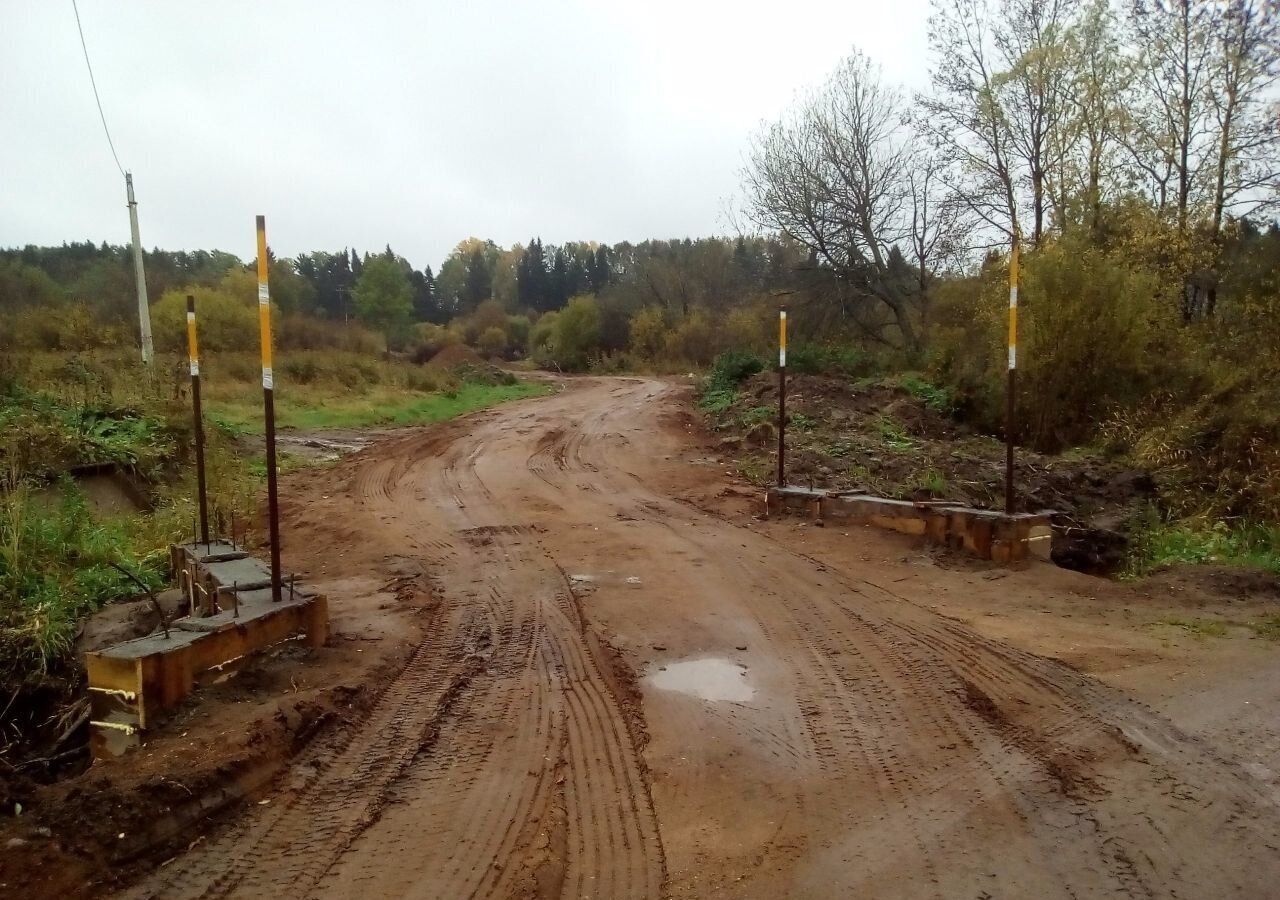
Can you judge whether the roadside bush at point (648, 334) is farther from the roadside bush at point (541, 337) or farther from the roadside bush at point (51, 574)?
the roadside bush at point (51, 574)

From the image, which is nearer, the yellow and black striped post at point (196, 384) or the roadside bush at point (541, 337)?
the yellow and black striped post at point (196, 384)

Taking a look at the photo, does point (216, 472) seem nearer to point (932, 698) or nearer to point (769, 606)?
point (769, 606)

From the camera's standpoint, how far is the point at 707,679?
5496 millimetres

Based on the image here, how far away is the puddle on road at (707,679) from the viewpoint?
5.24m

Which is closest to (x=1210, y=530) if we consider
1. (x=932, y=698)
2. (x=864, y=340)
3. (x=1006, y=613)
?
(x=1006, y=613)

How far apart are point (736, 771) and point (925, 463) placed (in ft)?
31.5

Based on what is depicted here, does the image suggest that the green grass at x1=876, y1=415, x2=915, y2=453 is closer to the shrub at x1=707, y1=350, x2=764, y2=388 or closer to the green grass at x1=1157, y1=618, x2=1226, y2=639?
the shrub at x1=707, y1=350, x2=764, y2=388

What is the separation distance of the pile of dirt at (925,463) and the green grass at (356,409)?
9.30 m

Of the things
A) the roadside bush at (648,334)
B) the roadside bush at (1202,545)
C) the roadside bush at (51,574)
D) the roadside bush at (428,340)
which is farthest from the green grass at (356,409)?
the roadside bush at (428,340)

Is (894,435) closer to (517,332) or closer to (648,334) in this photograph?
(648,334)

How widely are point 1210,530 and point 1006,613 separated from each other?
4.43m

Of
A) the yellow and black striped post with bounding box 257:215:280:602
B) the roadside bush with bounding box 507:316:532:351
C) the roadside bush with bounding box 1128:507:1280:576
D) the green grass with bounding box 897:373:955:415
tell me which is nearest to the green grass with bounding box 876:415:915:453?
the green grass with bounding box 897:373:955:415

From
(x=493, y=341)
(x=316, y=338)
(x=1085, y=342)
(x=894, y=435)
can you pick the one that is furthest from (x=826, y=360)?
(x=493, y=341)

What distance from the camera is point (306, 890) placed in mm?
3270
